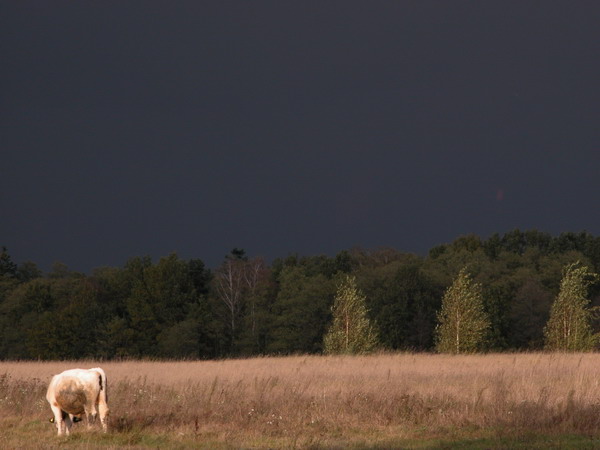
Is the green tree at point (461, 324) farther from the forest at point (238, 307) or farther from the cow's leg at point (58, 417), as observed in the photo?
the cow's leg at point (58, 417)

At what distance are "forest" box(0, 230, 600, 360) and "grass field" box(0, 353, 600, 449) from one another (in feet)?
136

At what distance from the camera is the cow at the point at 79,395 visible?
14500mm

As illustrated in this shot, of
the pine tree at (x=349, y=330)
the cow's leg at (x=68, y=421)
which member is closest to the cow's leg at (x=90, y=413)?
the cow's leg at (x=68, y=421)

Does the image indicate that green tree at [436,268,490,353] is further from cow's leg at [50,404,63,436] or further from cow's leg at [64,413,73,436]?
cow's leg at [50,404,63,436]

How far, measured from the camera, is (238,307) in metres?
82.3

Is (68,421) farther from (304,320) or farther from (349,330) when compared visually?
(304,320)

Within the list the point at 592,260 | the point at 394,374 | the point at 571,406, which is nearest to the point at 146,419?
the point at 571,406

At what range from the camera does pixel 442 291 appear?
71.7 m

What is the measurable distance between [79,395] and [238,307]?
6805cm

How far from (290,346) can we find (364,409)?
56.1 m

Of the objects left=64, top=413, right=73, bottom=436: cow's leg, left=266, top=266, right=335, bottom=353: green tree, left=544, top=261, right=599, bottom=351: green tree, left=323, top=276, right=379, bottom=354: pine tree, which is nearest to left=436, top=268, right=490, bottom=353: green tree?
left=544, top=261, right=599, bottom=351: green tree

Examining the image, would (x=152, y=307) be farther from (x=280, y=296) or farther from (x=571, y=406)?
(x=571, y=406)

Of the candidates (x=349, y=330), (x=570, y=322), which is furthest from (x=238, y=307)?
(x=570, y=322)

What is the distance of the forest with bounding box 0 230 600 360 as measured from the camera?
6775 centimetres
